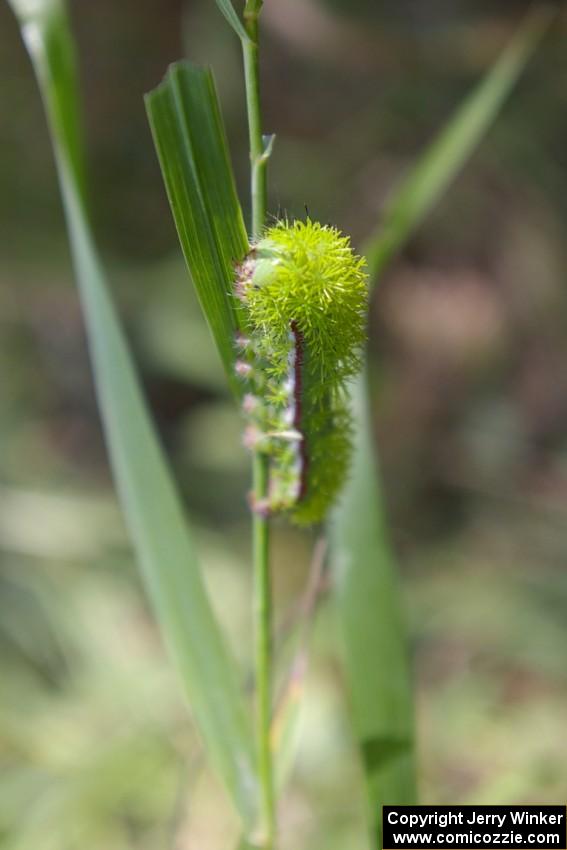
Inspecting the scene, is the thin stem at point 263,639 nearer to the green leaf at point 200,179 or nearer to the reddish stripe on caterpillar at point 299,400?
the reddish stripe on caterpillar at point 299,400

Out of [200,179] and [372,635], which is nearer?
[200,179]

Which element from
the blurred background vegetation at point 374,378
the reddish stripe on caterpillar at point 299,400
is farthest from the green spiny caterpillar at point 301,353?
the blurred background vegetation at point 374,378

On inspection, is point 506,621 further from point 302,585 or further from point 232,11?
point 232,11

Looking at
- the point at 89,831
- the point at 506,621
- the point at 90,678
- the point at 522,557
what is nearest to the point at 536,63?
the point at 522,557

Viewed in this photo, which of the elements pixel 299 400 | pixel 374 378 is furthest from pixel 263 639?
pixel 374 378

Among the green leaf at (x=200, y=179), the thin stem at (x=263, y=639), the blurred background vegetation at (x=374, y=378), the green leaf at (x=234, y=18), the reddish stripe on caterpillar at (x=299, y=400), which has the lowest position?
the thin stem at (x=263, y=639)

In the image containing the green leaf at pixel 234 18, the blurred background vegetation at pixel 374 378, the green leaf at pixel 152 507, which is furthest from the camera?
the blurred background vegetation at pixel 374 378

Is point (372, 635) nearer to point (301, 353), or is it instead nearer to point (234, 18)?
point (301, 353)

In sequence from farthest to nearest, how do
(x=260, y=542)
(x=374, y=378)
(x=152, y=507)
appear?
(x=374, y=378) → (x=152, y=507) → (x=260, y=542)
